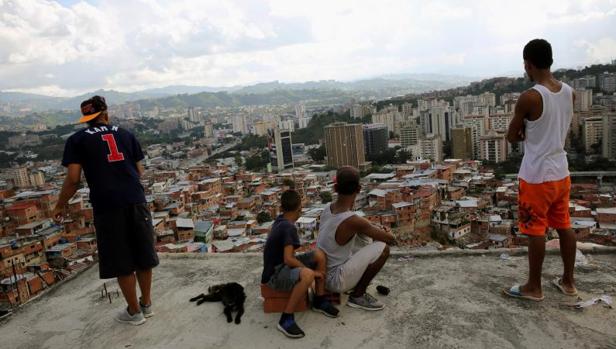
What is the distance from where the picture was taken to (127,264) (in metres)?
1.86

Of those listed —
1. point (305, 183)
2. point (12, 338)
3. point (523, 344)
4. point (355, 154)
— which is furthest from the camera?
point (355, 154)

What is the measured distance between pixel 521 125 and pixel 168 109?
120 metres

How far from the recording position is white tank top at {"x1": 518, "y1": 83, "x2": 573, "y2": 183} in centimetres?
168

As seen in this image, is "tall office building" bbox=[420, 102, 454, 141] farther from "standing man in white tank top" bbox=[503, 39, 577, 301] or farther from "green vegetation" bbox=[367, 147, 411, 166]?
"standing man in white tank top" bbox=[503, 39, 577, 301]

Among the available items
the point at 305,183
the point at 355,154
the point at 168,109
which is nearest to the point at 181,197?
the point at 305,183

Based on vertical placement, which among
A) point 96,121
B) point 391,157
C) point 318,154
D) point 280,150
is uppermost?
point 96,121

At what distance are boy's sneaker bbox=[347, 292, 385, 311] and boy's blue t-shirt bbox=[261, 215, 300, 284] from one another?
0.34 meters

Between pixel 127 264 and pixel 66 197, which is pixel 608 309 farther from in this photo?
pixel 66 197

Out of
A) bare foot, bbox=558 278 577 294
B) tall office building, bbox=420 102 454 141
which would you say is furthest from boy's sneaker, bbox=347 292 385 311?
tall office building, bbox=420 102 454 141

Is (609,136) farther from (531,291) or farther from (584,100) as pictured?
(531,291)

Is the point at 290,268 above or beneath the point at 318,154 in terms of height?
above

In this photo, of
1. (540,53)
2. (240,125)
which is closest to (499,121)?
(540,53)

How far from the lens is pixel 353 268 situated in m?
1.83

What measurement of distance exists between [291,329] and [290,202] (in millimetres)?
471
